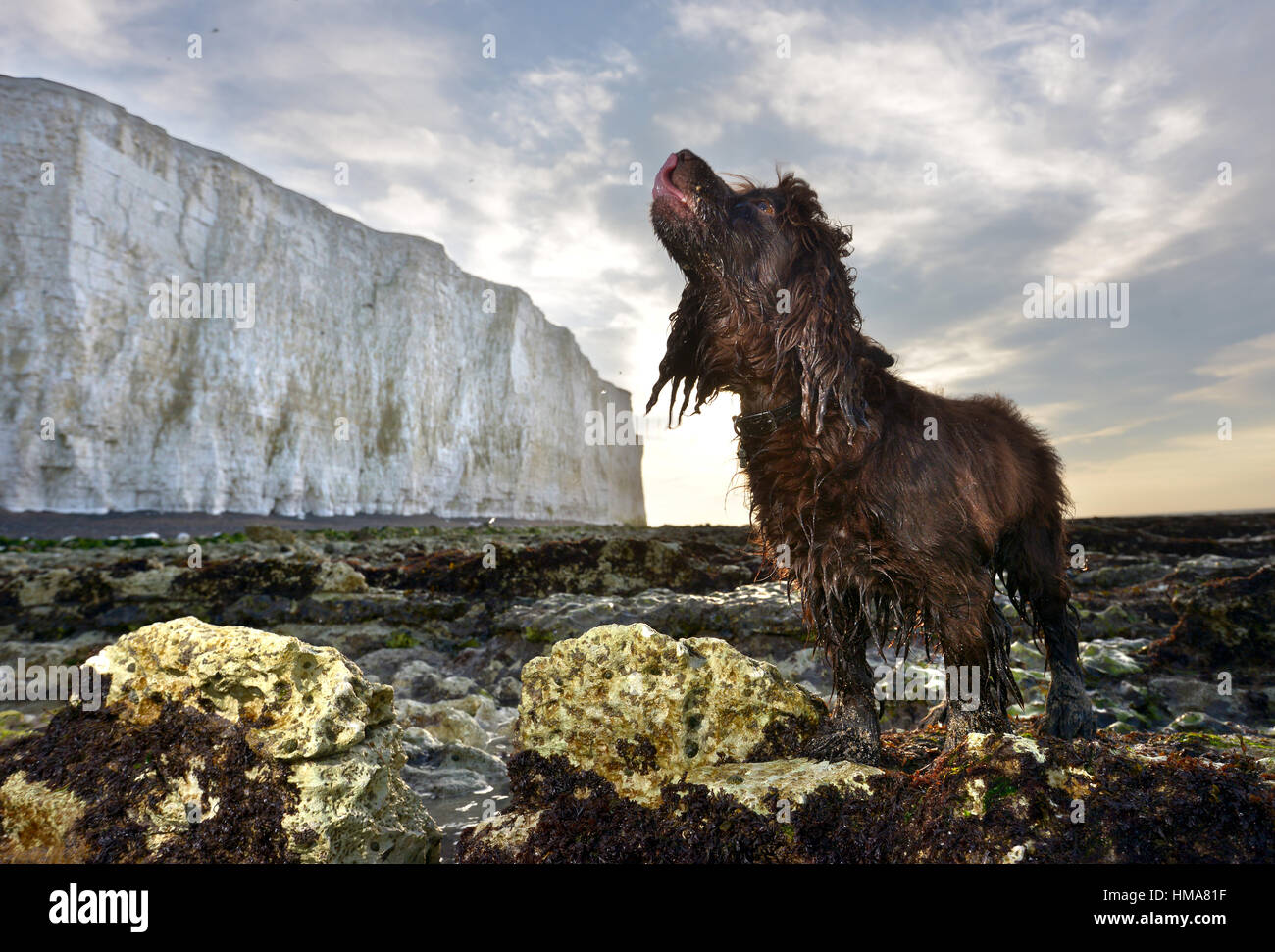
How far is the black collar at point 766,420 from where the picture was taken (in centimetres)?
221

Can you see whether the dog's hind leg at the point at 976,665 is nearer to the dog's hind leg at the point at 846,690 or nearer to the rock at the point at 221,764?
the dog's hind leg at the point at 846,690

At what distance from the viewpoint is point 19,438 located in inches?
883

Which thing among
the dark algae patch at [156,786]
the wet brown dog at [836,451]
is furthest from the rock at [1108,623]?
the dark algae patch at [156,786]

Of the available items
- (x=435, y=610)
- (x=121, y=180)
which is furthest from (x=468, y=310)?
(x=435, y=610)

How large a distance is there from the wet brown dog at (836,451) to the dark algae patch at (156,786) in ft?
5.93

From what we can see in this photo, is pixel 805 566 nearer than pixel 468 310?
Yes

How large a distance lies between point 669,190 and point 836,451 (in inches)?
39.8

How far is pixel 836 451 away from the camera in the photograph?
214 centimetres

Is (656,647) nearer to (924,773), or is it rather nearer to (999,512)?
(924,773)

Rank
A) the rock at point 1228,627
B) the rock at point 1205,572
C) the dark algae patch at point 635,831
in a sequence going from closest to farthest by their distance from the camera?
the dark algae patch at point 635,831 → the rock at point 1228,627 → the rock at point 1205,572

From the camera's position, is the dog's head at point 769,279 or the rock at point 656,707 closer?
the dog's head at point 769,279

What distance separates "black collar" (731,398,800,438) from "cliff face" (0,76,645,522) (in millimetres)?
28268
